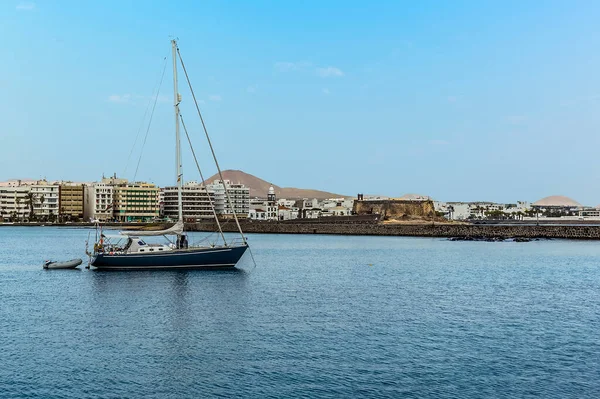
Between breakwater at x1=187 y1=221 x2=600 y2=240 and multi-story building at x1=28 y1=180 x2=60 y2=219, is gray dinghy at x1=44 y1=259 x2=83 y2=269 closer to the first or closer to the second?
breakwater at x1=187 y1=221 x2=600 y2=240

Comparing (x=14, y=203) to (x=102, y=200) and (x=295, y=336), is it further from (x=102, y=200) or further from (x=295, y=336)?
(x=295, y=336)

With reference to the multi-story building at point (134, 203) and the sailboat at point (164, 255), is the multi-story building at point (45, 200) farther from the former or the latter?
the sailboat at point (164, 255)

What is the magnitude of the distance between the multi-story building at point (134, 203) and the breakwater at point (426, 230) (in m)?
40.4

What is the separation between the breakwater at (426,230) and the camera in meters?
→ 114

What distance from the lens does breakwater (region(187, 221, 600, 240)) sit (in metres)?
114

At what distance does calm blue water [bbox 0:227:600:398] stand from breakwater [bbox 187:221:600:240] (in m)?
69.4

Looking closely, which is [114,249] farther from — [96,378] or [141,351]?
[96,378]

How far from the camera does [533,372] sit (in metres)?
21.5

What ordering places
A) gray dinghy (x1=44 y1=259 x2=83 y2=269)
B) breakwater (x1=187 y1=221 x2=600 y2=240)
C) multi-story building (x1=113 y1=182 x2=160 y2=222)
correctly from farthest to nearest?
1. multi-story building (x1=113 y1=182 x2=160 y2=222)
2. breakwater (x1=187 y1=221 x2=600 y2=240)
3. gray dinghy (x1=44 y1=259 x2=83 y2=269)

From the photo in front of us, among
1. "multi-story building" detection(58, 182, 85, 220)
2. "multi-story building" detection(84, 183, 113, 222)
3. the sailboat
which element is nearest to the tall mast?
the sailboat

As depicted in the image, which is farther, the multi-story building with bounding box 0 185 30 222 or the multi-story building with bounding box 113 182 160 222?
the multi-story building with bounding box 0 185 30 222

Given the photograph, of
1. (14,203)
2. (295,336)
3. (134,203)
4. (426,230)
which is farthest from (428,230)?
(14,203)

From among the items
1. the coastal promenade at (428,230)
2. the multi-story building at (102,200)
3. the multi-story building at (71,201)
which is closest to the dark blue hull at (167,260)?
the coastal promenade at (428,230)

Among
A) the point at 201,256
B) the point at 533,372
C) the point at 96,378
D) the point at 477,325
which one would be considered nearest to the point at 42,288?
the point at 201,256
